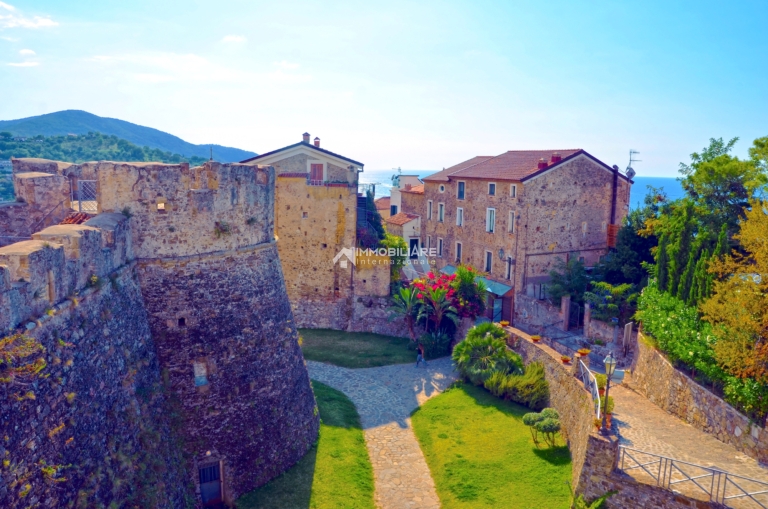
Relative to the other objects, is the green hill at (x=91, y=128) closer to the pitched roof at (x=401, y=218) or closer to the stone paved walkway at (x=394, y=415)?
the pitched roof at (x=401, y=218)

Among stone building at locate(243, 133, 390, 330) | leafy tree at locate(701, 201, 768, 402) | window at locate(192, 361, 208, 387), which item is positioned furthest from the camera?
stone building at locate(243, 133, 390, 330)

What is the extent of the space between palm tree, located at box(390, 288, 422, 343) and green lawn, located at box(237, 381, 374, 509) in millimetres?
8735

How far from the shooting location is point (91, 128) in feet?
210

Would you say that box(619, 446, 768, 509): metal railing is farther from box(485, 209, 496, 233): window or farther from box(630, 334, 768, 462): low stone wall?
box(485, 209, 496, 233): window

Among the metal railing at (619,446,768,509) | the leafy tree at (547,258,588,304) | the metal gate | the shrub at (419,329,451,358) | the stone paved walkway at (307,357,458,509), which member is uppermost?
the metal gate

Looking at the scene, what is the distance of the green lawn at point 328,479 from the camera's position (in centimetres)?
1255

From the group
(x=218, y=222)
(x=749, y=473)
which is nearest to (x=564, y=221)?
(x=749, y=473)

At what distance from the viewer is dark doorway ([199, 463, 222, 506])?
→ 1216 centimetres

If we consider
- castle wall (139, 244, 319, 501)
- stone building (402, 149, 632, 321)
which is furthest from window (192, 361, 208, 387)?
stone building (402, 149, 632, 321)

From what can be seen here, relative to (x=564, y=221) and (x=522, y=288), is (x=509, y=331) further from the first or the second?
(x=564, y=221)

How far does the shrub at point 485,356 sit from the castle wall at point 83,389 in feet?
38.4

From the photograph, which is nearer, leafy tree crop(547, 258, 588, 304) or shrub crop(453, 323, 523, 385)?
shrub crop(453, 323, 523, 385)

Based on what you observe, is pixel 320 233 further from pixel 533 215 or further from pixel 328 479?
pixel 328 479

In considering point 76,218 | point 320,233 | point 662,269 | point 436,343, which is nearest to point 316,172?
point 320,233
